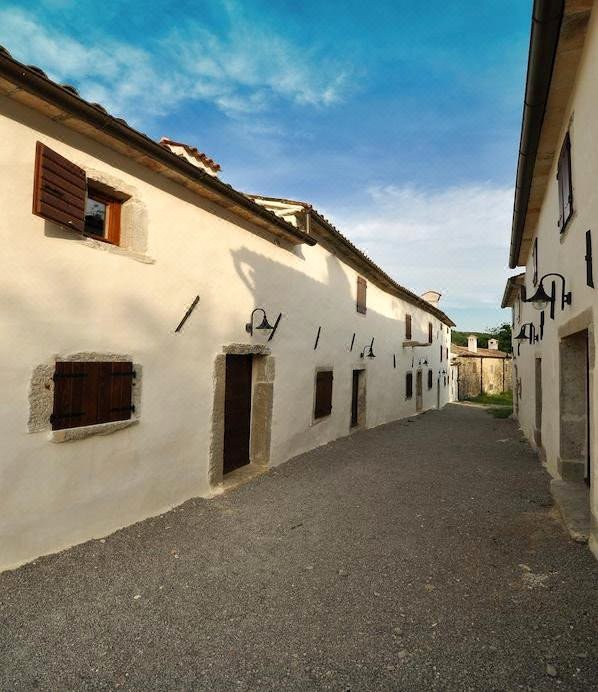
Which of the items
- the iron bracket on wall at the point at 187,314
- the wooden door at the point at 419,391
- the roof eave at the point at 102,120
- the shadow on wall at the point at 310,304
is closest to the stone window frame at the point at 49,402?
the iron bracket on wall at the point at 187,314

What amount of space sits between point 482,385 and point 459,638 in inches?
1343

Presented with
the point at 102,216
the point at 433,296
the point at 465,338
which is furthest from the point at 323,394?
the point at 465,338

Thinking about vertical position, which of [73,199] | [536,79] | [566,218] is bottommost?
[73,199]

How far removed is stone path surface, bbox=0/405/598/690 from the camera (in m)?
2.66

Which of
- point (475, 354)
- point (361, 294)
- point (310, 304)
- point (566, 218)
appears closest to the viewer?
point (566, 218)

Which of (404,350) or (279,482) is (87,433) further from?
(404,350)

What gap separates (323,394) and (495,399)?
80.8 feet

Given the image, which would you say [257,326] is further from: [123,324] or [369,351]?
[369,351]

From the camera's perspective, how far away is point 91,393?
4.46 metres

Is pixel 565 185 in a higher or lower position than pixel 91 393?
higher

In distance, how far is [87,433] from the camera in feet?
14.5

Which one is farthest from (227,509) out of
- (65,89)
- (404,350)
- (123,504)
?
(404,350)

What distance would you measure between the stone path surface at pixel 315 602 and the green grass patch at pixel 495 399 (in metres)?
24.9

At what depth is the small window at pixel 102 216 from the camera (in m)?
4.75
